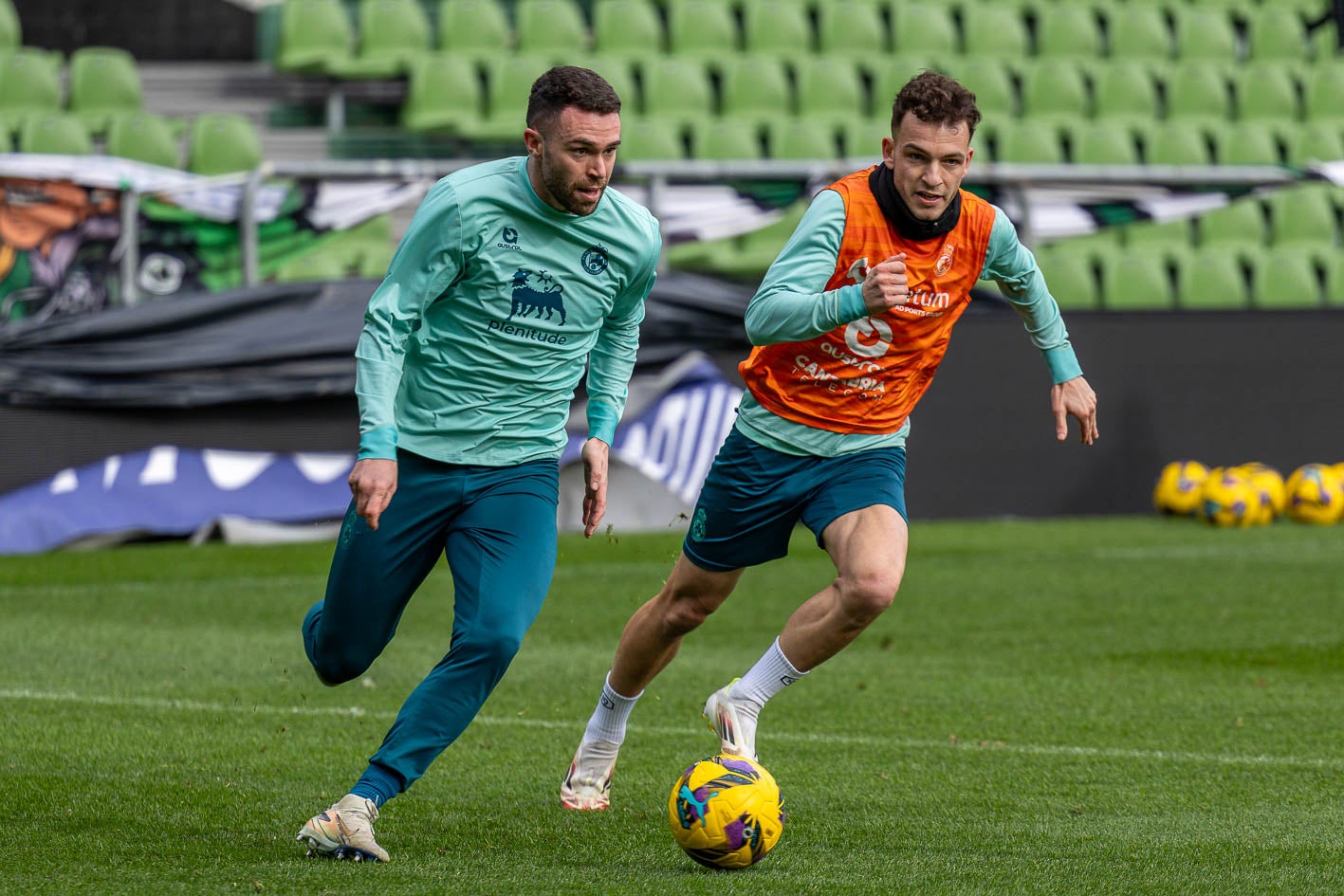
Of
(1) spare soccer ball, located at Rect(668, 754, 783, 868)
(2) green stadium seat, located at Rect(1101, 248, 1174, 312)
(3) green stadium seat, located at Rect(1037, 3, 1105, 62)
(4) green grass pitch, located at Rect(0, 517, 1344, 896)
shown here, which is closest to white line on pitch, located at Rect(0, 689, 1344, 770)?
(4) green grass pitch, located at Rect(0, 517, 1344, 896)

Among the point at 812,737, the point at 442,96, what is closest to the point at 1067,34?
the point at 442,96

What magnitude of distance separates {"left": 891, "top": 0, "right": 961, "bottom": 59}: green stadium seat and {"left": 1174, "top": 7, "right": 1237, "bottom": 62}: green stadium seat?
9.09 feet

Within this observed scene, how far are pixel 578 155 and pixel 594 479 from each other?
2.93 ft

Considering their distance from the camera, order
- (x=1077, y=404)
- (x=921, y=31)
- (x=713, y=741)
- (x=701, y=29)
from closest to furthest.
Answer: (x=1077, y=404) < (x=713, y=741) < (x=701, y=29) < (x=921, y=31)

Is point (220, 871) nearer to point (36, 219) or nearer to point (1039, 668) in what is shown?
point (1039, 668)

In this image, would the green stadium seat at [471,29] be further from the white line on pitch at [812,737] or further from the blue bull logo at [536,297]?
the blue bull logo at [536,297]

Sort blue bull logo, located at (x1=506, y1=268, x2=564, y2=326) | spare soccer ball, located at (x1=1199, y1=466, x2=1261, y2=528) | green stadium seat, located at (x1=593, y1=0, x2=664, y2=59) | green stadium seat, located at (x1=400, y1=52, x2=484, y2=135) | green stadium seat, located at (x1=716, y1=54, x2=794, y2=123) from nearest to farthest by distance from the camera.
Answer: blue bull logo, located at (x1=506, y1=268, x2=564, y2=326), spare soccer ball, located at (x1=1199, y1=466, x2=1261, y2=528), green stadium seat, located at (x1=400, y1=52, x2=484, y2=135), green stadium seat, located at (x1=716, y1=54, x2=794, y2=123), green stadium seat, located at (x1=593, y1=0, x2=664, y2=59)

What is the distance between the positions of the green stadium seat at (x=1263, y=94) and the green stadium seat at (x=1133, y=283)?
364cm

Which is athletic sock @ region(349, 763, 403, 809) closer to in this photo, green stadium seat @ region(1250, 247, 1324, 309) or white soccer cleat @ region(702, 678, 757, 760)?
white soccer cleat @ region(702, 678, 757, 760)

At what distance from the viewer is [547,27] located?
1803 cm

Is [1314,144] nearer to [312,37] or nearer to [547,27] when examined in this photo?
[547,27]

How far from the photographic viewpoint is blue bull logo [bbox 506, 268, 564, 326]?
4.81 m

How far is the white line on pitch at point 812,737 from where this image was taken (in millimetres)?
6133

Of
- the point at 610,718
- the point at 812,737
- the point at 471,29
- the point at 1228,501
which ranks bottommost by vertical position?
the point at 1228,501
